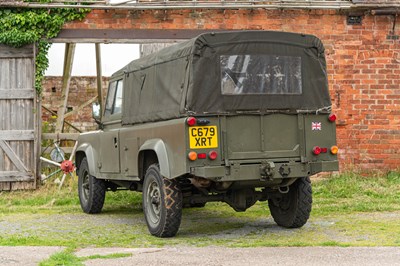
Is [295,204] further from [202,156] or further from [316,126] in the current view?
[202,156]

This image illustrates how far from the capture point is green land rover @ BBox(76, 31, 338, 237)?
7.96 meters

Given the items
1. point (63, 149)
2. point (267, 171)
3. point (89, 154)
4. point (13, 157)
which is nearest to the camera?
point (267, 171)

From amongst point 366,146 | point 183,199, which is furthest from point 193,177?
point 366,146

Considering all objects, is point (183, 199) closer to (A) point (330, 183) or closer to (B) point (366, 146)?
(A) point (330, 183)

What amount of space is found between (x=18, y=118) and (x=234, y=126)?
6.67m

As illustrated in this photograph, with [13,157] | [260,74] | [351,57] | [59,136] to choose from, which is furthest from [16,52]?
[260,74]

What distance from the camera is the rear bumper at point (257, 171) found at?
7809 millimetres

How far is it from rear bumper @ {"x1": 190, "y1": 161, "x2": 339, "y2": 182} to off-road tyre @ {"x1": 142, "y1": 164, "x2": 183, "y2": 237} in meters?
0.57

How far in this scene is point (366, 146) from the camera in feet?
45.3

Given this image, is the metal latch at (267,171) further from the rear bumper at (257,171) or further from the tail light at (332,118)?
the tail light at (332,118)

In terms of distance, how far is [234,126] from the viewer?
8031mm

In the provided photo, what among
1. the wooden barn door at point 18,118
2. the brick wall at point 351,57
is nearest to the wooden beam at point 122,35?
the brick wall at point 351,57

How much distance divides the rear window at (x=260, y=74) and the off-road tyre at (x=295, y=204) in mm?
1237

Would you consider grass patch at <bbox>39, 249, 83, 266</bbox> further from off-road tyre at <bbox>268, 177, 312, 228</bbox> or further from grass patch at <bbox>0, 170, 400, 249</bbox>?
off-road tyre at <bbox>268, 177, 312, 228</bbox>
